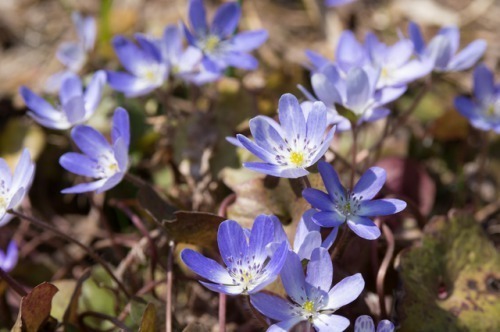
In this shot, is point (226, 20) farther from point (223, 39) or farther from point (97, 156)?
point (97, 156)

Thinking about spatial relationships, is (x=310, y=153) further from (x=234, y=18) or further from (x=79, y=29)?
(x=79, y=29)

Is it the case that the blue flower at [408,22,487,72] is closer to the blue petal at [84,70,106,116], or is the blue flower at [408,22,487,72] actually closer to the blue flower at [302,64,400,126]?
the blue flower at [302,64,400,126]

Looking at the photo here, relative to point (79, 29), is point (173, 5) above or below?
below

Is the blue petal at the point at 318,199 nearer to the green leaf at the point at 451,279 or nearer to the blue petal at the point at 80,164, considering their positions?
the green leaf at the point at 451,279

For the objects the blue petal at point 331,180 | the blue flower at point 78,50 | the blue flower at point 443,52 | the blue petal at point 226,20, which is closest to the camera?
the blue petal at point 331,180

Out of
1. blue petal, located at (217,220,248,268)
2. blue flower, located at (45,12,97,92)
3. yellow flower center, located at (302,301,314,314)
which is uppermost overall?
blue petal, located at (217,220,248,268)

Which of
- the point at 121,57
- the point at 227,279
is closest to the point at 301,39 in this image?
the point at 121,57

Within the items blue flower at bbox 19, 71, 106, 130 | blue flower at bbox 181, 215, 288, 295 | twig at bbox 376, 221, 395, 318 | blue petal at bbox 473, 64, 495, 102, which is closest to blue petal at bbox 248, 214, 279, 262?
blue flower at bbox 181, 215, 288, 295

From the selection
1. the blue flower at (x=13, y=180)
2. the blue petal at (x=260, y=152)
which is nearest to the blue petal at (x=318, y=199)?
the blue petal at (x=260, y=152)
